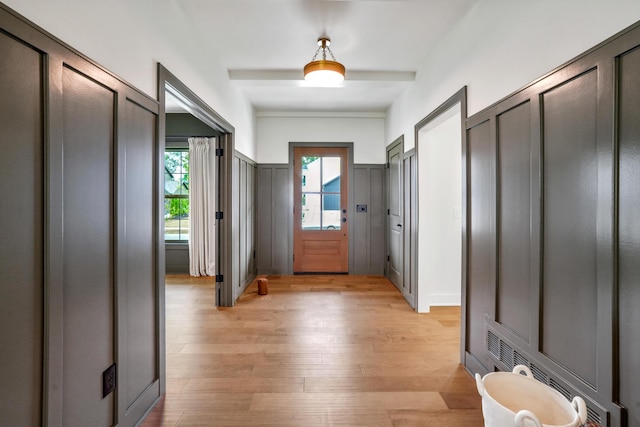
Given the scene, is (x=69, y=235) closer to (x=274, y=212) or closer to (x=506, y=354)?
(x=506, y=354)

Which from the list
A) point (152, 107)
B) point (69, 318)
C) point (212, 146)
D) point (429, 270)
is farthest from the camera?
point (212, 146)

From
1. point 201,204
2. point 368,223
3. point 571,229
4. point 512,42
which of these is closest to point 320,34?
point 512,42

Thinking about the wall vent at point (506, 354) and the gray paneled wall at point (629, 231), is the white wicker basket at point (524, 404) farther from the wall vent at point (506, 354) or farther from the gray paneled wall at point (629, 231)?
the wall vent at point (506, 354)

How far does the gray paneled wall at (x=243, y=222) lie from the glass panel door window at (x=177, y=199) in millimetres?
1326

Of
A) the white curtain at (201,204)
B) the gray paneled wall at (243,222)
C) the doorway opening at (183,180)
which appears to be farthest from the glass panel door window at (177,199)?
the gray paneled wall at (243,222)

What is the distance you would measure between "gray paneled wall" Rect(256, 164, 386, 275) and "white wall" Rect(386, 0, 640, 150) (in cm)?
226

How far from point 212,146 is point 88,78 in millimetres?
4021

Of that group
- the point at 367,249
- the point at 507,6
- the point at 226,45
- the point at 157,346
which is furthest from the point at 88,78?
the point at 367,249

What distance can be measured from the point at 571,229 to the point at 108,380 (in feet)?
7.40

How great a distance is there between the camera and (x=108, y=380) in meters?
1.50

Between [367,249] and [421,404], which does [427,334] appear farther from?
[367,249]

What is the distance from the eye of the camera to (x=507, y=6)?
1.88m

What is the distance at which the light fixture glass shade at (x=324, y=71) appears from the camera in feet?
9.30

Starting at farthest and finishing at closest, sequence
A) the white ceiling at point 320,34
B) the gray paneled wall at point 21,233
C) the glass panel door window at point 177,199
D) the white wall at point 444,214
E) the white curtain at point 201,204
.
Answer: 1. the glass panel door window at point 177,199
2. the white curtain at point 201,204
3. the white wall at point 444,214
4. the white ceiling at point 320,34
5. the gray paneled wall at point 21,233
